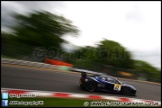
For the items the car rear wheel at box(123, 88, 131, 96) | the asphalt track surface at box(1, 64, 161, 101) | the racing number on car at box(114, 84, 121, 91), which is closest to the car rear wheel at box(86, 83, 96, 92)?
the asphalt track surface at box(1, 64, 161, 101)

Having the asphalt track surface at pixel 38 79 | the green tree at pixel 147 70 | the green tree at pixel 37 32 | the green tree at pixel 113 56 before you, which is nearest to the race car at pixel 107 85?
the asphalt track surface at pixel 38 79

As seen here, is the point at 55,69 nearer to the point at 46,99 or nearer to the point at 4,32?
the point at 46,99

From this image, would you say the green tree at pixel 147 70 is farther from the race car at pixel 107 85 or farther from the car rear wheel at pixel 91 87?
the car rear wheel at pixel 91 87

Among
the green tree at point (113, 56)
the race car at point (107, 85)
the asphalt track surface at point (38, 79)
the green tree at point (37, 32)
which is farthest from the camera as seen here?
the race car at point (107, 85)

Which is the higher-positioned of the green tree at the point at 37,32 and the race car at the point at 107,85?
the green tree at the point at 37,32

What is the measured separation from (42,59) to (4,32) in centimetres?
186

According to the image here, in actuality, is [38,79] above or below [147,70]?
below

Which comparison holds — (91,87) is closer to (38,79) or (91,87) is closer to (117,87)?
(117,87)

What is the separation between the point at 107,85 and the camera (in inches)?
354

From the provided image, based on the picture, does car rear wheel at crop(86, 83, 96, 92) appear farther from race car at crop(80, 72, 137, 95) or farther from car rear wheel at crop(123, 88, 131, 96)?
car rear wheel at crop(123, 88, 131, 96)

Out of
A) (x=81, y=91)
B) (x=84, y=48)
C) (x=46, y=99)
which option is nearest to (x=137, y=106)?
(x=81, y=91)

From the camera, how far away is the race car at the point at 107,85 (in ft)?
28.3

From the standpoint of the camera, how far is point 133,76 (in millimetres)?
8469

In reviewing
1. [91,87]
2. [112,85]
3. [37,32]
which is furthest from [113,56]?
[37,32]
